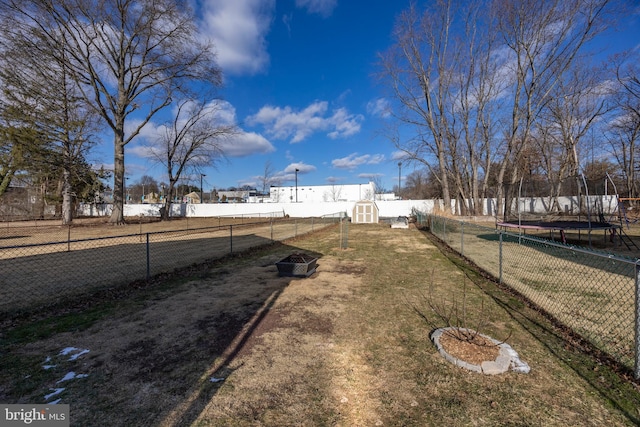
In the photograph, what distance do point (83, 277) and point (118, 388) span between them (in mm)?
6161

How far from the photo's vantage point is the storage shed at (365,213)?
87.1 feet

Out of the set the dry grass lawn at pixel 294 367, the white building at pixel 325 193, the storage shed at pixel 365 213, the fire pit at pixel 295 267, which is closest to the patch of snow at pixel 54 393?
the dry grass lawn at pixel 294 367

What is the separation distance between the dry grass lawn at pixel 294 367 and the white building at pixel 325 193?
159 feet

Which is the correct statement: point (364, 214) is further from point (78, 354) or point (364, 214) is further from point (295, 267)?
point (78, 354)

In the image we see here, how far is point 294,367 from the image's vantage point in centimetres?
286

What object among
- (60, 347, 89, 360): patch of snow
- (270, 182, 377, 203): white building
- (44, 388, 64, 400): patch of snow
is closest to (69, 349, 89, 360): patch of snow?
(60, 347, 89, 360): patch of snow

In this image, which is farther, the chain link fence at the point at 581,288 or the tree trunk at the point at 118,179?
the tree trunk at the point at 118,179

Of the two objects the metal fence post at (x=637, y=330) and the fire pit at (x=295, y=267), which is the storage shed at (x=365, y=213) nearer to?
the fire pit at (x=295, y=267)

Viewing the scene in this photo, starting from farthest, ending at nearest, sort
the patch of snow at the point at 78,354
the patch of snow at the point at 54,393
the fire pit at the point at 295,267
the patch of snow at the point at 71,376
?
1. the fire pit at the point at 295,267
2. the patch of snow at the point at 78,354
3. the patch of snow at the point at 71,376
4. the patch of snow at the point at 54,393

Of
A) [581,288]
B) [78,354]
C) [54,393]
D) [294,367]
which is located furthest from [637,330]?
[78,354]

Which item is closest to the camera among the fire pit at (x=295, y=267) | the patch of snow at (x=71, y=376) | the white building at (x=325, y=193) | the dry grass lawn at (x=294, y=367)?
the dry grass lawn at (x=294, y=367)

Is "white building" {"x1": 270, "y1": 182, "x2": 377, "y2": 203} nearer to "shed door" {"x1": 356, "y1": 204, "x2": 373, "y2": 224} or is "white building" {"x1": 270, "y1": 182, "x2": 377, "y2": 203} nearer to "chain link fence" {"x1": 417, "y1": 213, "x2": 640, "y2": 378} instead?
"shed door" {"x1": 356, "y1": 204, "x2": 373, "y2": 224}

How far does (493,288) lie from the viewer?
A: 18.2 ft

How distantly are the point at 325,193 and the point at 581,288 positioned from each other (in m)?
54.8
